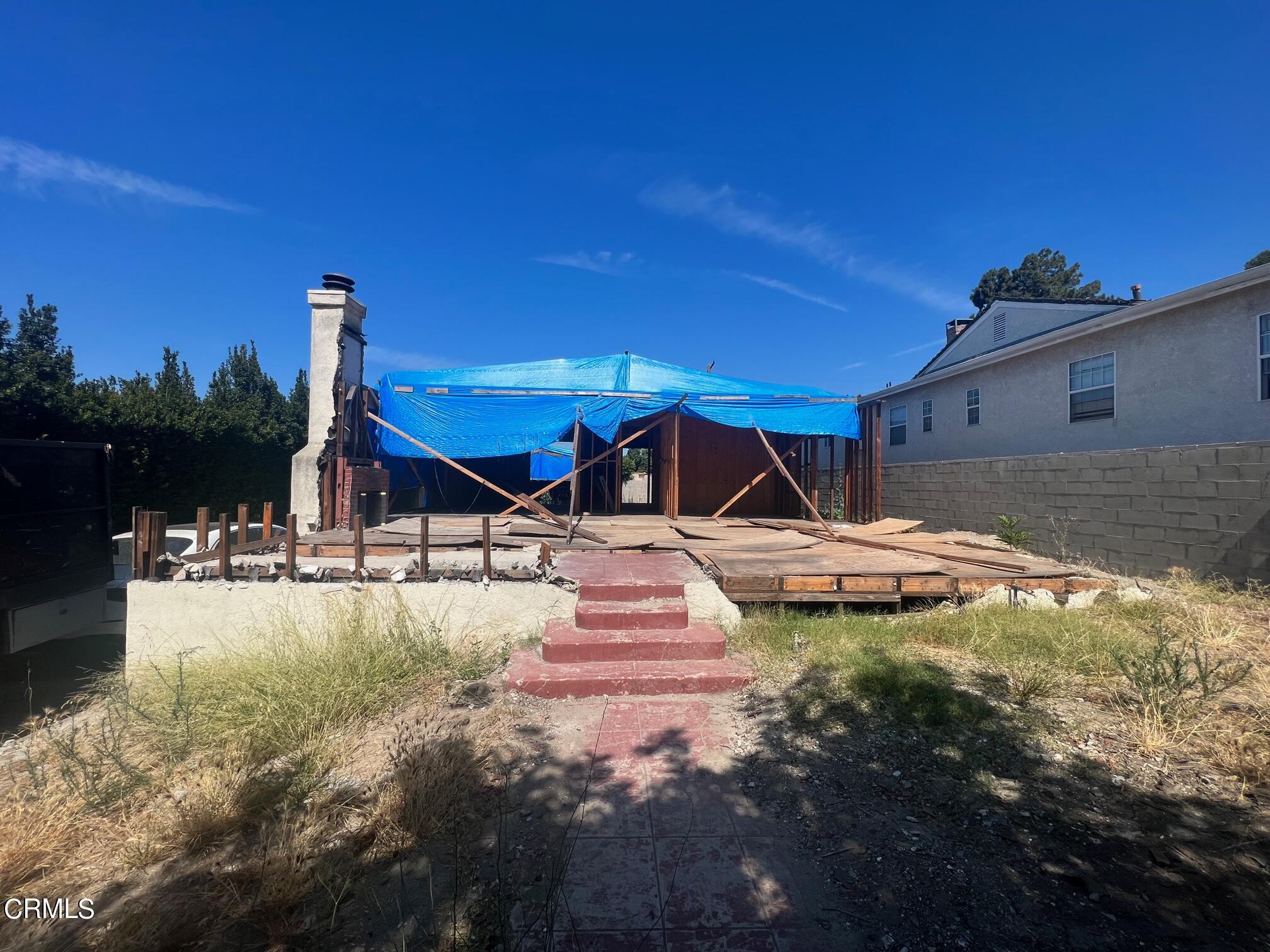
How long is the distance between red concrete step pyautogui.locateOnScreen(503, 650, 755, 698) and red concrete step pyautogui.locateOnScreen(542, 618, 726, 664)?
15 centimetres

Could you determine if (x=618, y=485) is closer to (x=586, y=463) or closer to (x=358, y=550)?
(x=586, y=463)

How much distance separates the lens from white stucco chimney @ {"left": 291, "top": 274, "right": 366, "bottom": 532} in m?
7.55

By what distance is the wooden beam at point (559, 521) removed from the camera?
7607 mm

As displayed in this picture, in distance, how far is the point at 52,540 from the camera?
16.5ft

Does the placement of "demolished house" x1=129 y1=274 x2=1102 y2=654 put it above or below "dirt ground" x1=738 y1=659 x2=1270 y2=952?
above

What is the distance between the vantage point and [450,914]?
2070 mm

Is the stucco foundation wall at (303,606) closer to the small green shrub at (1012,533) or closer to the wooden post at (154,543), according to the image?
the wooden post at (154,543)

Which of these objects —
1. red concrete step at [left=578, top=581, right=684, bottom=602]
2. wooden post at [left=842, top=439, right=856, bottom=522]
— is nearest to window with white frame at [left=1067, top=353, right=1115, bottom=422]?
wooden post at [left=842, top=439, right=856, bottom=522]

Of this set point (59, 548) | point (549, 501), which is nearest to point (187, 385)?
point (549, 501)

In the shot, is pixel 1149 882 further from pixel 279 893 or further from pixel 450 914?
pixel 279 893

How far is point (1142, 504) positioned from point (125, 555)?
11.8 meters

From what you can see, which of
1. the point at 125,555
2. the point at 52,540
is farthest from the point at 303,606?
the point at 125,555

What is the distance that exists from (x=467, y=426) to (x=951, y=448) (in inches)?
A: 401

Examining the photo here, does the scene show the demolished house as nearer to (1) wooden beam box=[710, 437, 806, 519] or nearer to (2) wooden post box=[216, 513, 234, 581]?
(2) wooden post box=[216, 513, 234, 581]
